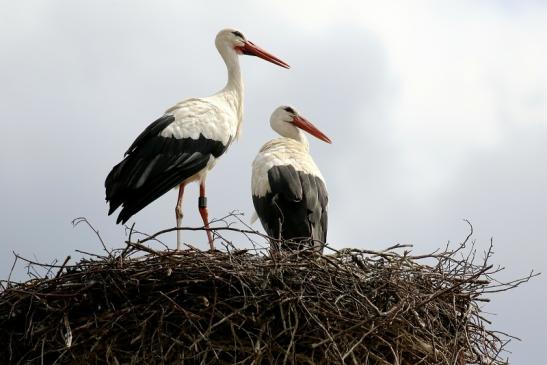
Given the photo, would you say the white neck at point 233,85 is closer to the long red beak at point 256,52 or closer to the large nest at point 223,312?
the long red beak at point 256,52

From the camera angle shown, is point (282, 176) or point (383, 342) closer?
point (383, 342)

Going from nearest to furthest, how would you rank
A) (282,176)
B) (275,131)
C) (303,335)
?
(303,335)
(282,176)
(275,131)

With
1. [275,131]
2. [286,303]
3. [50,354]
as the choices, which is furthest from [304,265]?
[275,131]

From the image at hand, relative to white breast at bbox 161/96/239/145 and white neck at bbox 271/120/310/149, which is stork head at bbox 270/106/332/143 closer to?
white neck at bbox 271/120/310/149

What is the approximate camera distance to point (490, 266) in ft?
17.2

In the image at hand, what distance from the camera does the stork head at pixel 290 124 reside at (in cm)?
823

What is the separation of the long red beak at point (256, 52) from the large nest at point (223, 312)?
9.22 ft

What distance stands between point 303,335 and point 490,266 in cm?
91

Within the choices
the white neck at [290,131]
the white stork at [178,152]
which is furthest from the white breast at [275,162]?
the white neck at [290,131]

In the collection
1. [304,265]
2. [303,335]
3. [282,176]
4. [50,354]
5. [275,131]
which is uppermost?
[275,131]

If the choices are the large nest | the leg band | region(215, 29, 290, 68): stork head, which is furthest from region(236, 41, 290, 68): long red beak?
the large nest

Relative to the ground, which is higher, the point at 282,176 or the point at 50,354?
the point at 282,176

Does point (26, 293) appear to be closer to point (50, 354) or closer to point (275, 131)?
point (50, 354)

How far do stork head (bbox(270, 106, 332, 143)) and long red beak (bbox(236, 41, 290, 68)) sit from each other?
0.42m
